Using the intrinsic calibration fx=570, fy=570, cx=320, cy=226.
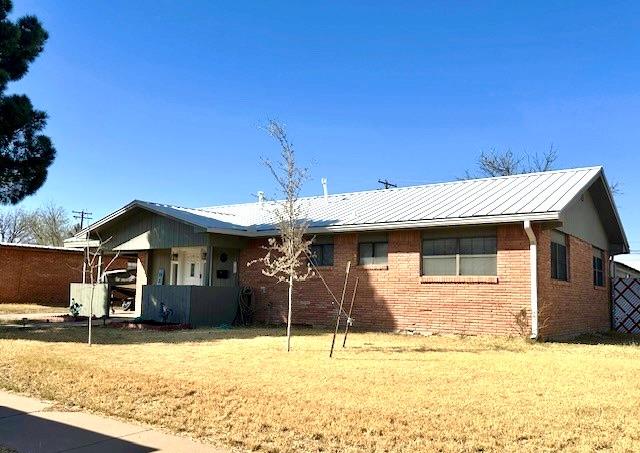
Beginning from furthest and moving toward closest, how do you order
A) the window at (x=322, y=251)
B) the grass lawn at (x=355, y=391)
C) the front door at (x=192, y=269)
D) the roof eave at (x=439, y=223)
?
the front door at (x=192, y=269) < the window at (x=322, y=251) < the roof eave at (x=439, y=223) < the grass lawn at (x=355, y=391)

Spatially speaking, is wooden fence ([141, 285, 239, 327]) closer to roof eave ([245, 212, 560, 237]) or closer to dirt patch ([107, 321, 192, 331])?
dirt patch ([107, 321, 192, 331])

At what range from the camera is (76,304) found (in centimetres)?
1989

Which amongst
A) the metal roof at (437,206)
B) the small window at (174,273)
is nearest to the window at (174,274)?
the small window at (174,273)

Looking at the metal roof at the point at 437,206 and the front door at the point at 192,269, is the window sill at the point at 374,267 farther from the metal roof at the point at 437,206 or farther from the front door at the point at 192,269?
the front door at the point at 192,269

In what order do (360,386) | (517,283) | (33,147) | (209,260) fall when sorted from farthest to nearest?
(209,260)
(33,147)
(517,283)
(360,386)

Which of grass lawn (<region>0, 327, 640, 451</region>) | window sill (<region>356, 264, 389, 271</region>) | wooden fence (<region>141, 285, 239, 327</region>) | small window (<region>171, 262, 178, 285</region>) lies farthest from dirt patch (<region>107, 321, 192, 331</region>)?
window sill (<region>356, 264, 389, 271</region>)

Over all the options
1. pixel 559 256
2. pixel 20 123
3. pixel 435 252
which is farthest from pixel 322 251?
pixel 20 123

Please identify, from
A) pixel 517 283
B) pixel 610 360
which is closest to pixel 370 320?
pixel 517 283

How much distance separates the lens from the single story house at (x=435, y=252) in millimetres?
14109

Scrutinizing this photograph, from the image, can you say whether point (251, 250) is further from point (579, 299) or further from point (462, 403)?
point (462, 403)

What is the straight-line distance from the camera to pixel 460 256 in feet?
49.3

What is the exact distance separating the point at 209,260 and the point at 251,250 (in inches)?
60.4

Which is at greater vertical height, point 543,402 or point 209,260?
point 209,260

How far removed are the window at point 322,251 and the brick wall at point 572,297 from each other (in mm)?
6219
